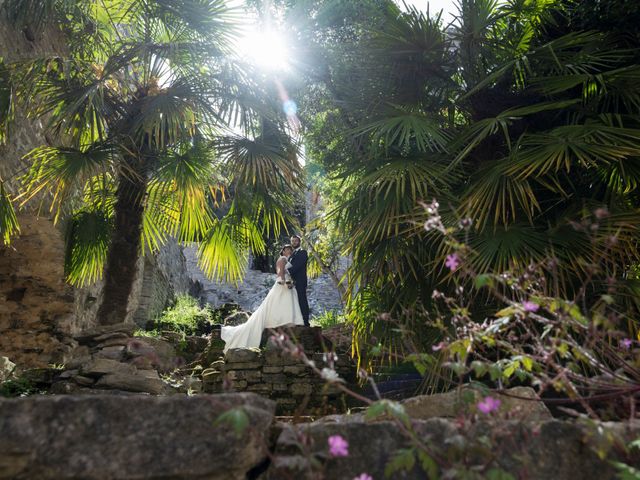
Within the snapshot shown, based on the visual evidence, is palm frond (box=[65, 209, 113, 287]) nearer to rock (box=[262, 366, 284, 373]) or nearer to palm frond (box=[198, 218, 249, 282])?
palm frond (box=[198, 218, 249, 282])

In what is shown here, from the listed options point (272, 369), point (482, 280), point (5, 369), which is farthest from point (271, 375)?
point (482, 280)

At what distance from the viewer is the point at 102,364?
18.1 feet

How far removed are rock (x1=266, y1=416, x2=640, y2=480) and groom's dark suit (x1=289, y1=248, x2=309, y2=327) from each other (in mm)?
5988

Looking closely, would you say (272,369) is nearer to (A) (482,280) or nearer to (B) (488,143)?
(B) (488,143)

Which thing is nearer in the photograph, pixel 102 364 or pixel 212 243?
pixel 102 364

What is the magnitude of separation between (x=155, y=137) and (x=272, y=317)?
2.88 meters

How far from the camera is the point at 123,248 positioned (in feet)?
19.4

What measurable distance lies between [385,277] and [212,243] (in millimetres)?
2349

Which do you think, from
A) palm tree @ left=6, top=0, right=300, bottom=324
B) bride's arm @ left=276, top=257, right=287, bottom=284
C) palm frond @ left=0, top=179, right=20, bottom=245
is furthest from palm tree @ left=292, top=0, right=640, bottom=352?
palm frond @ left=0, top=179, right=20, bottom=245

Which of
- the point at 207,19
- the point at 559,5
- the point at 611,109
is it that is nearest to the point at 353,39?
the point at 207,19

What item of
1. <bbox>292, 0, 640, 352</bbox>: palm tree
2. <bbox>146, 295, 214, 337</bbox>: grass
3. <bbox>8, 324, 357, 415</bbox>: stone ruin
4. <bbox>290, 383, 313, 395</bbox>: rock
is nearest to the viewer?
<bbox>292, 0, 640, 352</bbox>: palm tree

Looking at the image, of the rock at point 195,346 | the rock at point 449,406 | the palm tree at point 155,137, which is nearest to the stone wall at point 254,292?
the rock at point 195,346

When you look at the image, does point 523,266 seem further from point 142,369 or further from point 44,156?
point 44,156

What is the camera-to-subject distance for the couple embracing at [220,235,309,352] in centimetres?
745
